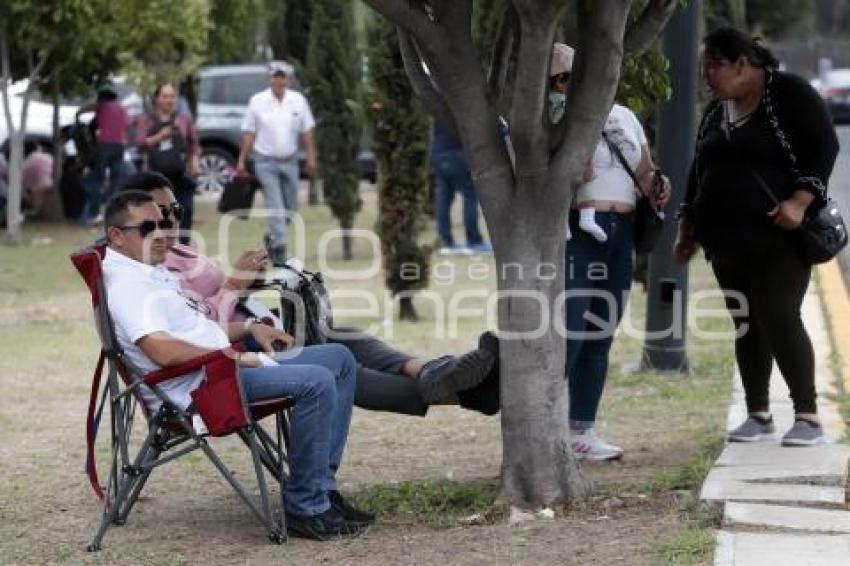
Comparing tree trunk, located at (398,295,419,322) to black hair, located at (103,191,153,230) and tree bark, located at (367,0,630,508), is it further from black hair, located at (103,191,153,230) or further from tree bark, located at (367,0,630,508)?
black hair, located at (103,191,153,230)

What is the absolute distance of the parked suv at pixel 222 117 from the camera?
28.9 meters

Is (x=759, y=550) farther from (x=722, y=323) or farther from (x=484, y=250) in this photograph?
(x=484, y=250)

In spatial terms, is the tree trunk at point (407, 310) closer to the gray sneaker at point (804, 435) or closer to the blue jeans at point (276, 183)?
the blue jeans at point (276, 183)

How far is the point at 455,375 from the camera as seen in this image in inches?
256

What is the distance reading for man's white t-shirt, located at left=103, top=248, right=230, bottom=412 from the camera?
A: 614 centimetres

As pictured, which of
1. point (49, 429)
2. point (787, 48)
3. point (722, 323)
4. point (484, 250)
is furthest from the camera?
point (787, 48)

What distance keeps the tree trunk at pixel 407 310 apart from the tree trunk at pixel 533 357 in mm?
6164

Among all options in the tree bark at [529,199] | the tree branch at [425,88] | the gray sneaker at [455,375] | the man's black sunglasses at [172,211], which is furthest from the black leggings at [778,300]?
the man's black sunglasses at [172,211]

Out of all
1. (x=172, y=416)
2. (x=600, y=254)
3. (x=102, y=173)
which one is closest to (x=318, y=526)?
(x=172, y=416)

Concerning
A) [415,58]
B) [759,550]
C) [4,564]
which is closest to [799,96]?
[415,58]

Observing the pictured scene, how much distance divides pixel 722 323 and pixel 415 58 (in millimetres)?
5857

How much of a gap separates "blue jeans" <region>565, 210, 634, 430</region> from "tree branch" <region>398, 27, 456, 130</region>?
1028mm

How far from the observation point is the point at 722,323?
1196 centimetres

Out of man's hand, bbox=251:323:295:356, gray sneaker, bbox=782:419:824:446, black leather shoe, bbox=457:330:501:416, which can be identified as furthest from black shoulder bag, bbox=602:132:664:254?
man's hand, bbox=251:323:295:356
